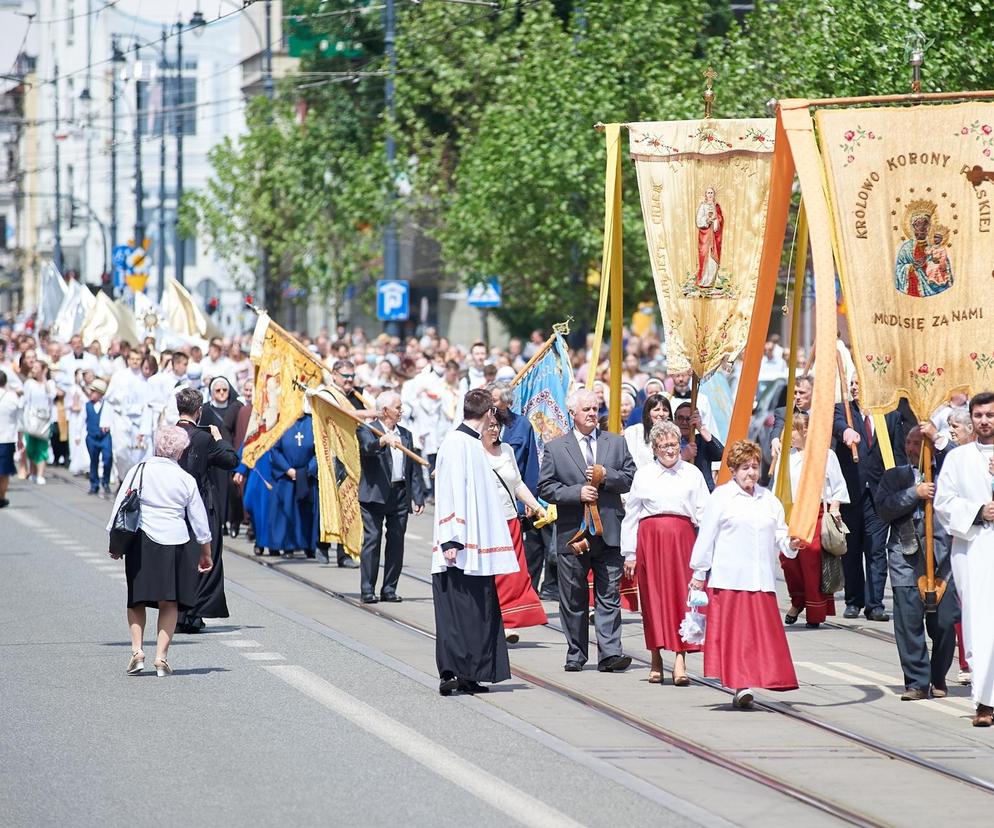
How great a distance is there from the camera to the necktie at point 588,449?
12.6 m

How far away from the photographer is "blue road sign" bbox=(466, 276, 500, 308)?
117 ft

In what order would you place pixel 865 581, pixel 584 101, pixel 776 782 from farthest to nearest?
pixel 584 101, pixel 865 581, pixel 776 782

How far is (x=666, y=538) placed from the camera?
12039 mm

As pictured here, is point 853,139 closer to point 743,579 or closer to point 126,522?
point 743,579

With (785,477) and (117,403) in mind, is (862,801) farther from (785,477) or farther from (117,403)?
(117,403)

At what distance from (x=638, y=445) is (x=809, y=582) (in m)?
1.71

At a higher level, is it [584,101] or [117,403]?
[584,101]

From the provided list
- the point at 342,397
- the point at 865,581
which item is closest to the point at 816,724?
the point at 865,581

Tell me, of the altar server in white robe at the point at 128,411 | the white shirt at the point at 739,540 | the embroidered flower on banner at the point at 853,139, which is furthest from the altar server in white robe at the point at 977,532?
the altar server in white robe at the point at 128,411

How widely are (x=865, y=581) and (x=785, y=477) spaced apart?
12.4ft

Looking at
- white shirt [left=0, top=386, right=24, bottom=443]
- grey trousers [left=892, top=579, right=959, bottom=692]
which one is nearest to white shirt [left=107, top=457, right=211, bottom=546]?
→ grey trousers [left=892, top=579, right=959, bottom=692]

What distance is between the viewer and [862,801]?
28.6 ft

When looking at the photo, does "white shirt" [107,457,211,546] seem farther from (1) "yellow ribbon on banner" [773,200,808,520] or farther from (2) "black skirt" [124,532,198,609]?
(1) "yellow ribbon on banner" [773,200,808,520]

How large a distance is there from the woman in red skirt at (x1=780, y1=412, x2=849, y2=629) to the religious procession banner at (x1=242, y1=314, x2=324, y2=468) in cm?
534
